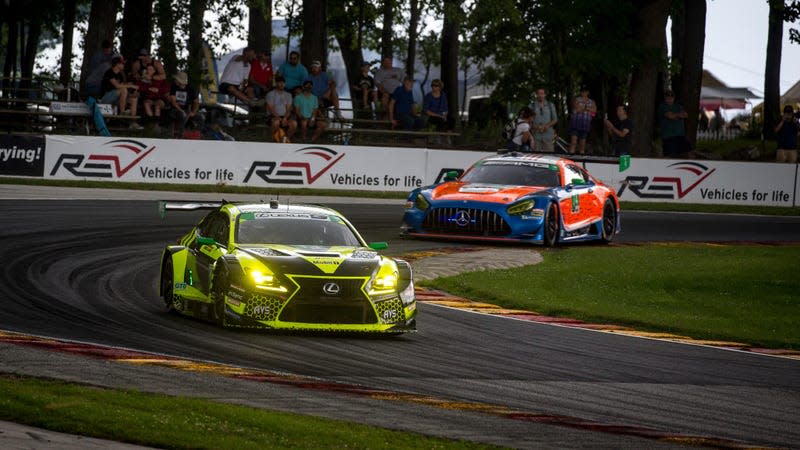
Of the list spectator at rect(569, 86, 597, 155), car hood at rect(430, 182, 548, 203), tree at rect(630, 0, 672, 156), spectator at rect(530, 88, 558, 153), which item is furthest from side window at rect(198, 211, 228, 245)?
tree at rect(630, 0, 672, 156)

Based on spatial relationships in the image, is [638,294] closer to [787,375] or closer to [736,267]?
[736,267]

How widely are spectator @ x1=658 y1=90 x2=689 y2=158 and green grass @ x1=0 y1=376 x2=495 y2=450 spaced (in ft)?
84.0

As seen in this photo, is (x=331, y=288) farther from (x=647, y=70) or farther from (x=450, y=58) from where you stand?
(x=450, y=58)

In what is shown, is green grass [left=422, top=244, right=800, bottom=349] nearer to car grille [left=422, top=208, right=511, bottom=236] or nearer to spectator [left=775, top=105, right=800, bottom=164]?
car grille [left=422, top=208, right=511, bottom=236]

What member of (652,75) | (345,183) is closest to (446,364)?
(345,183)

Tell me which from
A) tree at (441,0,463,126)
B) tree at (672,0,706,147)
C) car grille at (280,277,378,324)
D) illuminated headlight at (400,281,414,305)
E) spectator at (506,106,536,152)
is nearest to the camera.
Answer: car grille at (280,277,378,324)

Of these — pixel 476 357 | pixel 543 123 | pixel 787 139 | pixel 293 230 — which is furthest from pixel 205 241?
pixel 787 139

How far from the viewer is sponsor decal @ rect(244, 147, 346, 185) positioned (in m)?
29.9

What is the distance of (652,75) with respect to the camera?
38.4 m

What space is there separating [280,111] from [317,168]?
204 centimetres

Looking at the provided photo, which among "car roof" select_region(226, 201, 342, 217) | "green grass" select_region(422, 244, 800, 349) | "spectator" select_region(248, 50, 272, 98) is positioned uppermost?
"spectator" select_region(248, 50, 272, 98)

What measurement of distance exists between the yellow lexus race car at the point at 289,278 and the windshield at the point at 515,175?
8.68 m

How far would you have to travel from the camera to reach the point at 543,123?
31.4 meters

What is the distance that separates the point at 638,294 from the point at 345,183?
1366 centimetres
